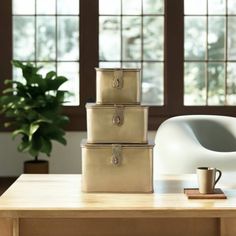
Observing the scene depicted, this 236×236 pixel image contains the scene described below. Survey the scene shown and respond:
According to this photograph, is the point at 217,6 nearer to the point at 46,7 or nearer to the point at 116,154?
the point at 46,7

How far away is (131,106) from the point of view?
2271mm

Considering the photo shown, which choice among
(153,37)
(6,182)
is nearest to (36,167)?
(6,182)

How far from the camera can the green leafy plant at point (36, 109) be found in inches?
213

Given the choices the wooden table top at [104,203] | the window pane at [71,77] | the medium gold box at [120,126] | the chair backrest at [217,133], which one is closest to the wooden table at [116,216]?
the wooden table top at [104,203]

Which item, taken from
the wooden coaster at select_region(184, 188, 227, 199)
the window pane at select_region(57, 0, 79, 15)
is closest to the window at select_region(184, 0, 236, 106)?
the window pane at select_region(57, 0, 79, 15)

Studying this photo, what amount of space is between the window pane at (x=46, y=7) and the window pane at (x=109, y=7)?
0.50m

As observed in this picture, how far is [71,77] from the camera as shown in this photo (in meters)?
6.07

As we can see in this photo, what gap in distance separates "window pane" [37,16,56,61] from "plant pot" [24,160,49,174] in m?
1.21

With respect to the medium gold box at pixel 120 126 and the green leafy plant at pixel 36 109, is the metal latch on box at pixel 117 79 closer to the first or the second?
the medium gold box at pixel 120 126

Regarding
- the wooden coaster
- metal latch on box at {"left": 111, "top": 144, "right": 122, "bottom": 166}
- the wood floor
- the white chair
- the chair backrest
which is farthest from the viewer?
the wood floor

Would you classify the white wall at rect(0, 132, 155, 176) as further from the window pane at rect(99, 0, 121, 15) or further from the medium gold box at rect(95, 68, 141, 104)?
the medium gold box at rect(95, 68, 141, 104)

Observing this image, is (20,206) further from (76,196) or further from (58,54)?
(58,54)

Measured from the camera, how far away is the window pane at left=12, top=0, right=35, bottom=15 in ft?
19.7

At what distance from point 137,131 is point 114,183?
0.22 metres
